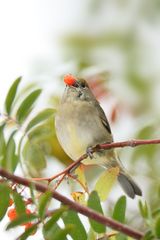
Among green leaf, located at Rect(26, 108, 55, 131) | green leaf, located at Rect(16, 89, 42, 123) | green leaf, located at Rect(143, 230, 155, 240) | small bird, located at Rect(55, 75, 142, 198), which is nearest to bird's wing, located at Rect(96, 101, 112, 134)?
small bird, located at Rect(55, 75, 142, 198)

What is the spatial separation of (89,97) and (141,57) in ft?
5.20

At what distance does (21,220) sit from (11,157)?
62 cm

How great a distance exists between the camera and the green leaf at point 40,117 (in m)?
2.77

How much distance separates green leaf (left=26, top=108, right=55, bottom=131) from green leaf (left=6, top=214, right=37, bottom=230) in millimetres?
950

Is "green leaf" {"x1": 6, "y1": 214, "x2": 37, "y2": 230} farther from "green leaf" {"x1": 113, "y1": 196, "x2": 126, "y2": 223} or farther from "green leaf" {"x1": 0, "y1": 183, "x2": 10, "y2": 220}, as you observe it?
"green leaf" {"x1": 113, "y1": 196, "x2": 126, "y2": 223}

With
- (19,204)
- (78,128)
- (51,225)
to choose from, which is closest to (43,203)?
(51,225)

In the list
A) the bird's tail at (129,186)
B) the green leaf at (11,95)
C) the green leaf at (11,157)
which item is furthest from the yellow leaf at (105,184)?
the bird's tail at (129,186)

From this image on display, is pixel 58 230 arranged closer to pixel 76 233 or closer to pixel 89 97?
pixel 76 233

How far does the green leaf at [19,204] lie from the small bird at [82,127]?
1868 millimetres

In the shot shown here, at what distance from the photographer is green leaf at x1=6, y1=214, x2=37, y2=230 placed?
173 centimetres

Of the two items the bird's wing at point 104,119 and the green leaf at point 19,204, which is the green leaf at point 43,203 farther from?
the bird's wing at point 104,119

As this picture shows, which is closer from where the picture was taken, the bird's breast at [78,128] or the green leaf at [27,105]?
the green leaf at [27,105]

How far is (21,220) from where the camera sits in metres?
1.77

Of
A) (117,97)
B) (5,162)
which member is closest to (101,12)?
(117,97)
